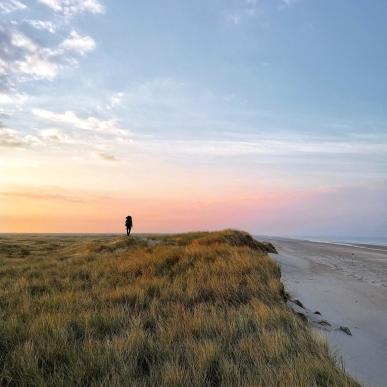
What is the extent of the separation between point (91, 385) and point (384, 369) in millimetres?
3689

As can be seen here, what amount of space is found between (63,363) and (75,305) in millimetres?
3178

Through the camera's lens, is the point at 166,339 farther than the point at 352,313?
No

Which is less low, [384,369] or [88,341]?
[88,341]

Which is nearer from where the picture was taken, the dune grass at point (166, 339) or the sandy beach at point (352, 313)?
the dune grass at point (166, 339)

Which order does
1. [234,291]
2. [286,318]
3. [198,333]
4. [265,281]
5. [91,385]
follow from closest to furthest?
[91,385] < [198,333] < [286,318] < [234,291] < [265,281]

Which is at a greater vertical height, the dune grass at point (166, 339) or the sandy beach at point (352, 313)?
the dune grass at point (166, 339)

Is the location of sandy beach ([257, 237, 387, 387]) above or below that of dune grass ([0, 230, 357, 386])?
below

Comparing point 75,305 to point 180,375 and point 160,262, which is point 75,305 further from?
point 160,262

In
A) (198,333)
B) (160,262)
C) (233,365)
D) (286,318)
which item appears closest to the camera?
(233,365)

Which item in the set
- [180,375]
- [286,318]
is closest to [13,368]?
[180,375]

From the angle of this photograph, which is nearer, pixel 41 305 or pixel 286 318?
pixel 286 318

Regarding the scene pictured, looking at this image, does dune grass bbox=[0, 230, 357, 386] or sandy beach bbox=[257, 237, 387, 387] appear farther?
sandy beach bbox=[257, 237, 387, 387]

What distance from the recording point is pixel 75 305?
24.5 feet

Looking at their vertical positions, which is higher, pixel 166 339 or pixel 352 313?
pixel 166 339
